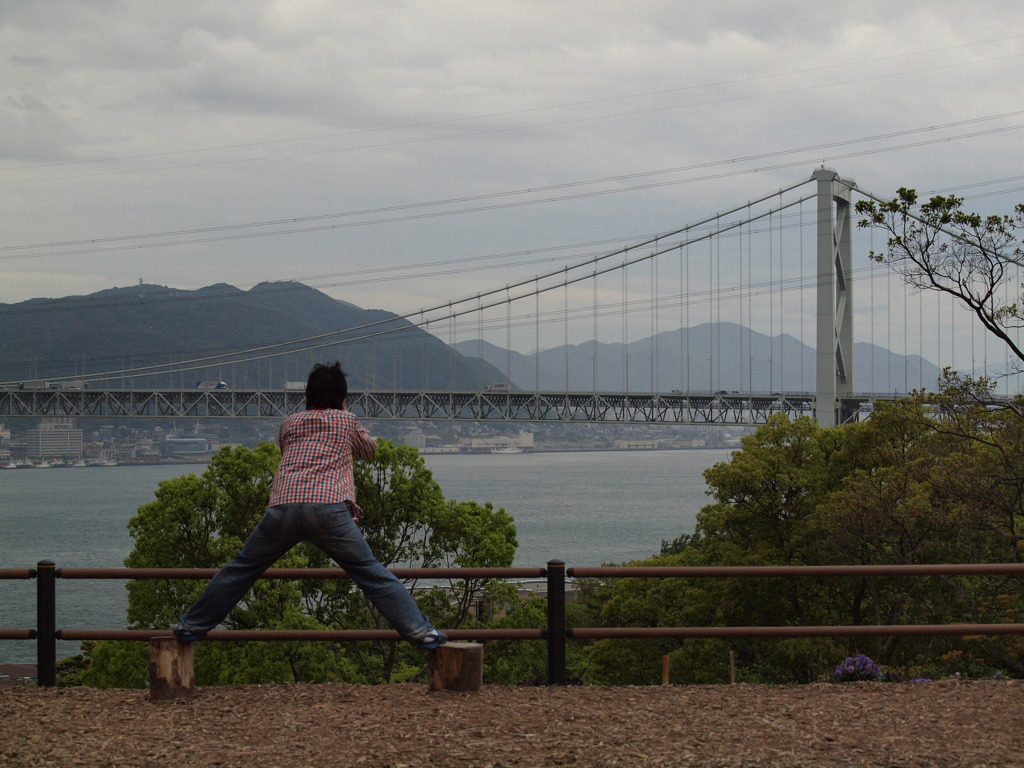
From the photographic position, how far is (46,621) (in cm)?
571

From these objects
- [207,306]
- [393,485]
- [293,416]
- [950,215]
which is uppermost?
[207,306]

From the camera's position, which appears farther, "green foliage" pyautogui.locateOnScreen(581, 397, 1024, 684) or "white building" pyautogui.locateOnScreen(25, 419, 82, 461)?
"white building" pyautogui.locateOnScreen(25, 419, 82, 461)

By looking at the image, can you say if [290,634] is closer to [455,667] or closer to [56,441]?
[455,667]

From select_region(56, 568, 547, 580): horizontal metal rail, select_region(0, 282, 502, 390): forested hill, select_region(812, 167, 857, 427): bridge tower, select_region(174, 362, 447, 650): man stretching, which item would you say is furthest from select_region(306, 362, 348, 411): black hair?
select_region(0, 282, 502, 390): forested hill

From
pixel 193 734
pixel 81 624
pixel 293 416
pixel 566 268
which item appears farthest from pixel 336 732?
pixel 566 268

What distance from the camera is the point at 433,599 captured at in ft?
77.4

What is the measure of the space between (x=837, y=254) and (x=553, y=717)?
40271mm

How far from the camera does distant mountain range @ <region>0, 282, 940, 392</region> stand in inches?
3784

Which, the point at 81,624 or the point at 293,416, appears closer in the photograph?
the point at 293,416

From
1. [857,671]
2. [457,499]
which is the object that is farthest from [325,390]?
[457,499]

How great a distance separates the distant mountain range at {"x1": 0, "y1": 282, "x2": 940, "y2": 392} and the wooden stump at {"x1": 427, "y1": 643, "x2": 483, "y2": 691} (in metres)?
60.1

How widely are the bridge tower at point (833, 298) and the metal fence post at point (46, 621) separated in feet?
122

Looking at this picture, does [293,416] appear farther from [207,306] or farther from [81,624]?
[207,306]

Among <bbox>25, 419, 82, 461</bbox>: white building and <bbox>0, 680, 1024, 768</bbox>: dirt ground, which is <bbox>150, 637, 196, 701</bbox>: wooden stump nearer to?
<bbox>0, 680, 1024, 768</bbox>: dirt ground
